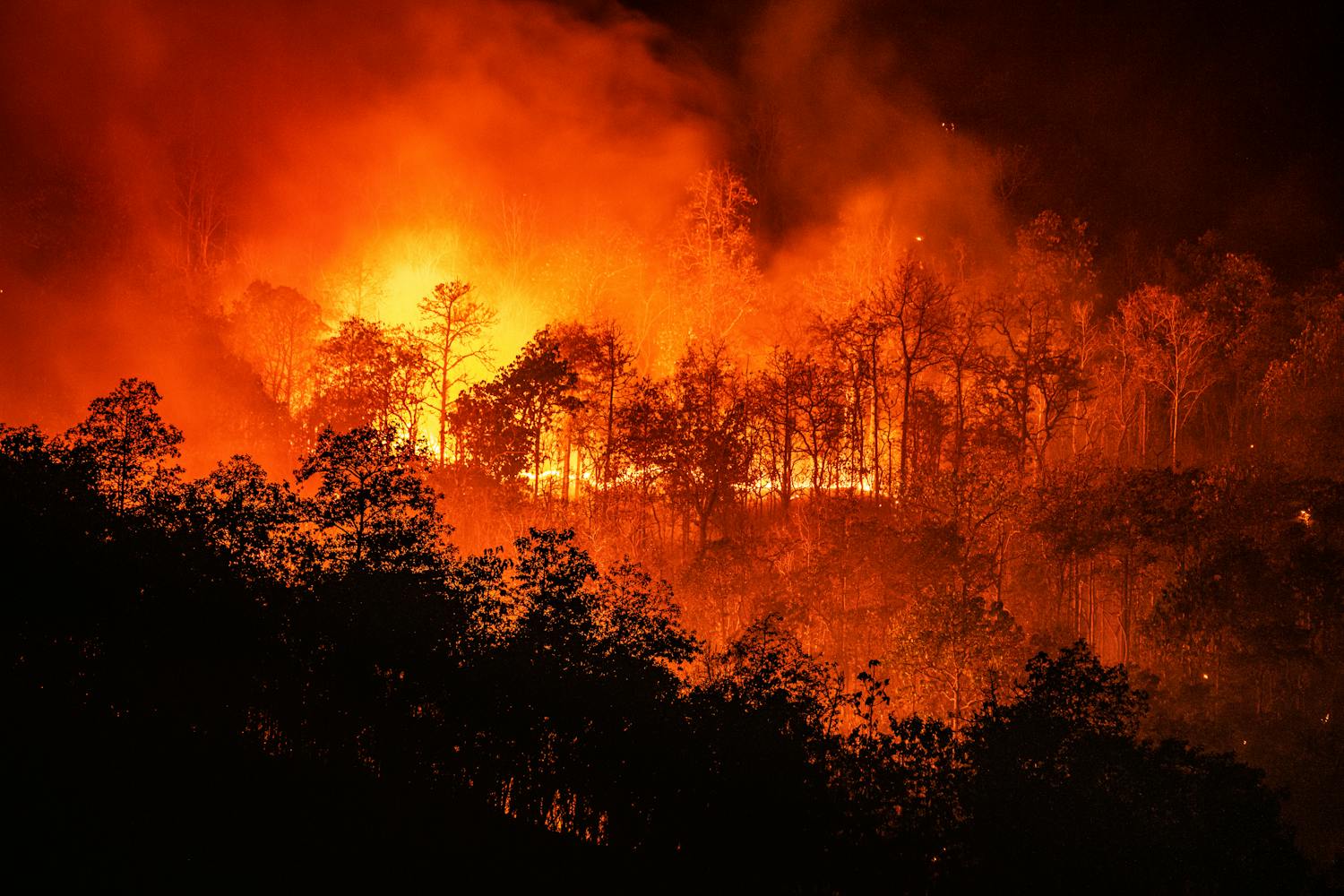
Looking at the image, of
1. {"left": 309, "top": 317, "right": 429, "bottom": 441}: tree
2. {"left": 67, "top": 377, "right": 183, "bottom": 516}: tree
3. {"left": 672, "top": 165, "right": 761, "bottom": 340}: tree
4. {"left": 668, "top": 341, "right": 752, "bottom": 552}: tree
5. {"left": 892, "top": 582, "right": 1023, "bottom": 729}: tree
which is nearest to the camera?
{"left": 67, "top": 377, "right": 183, "bottom": 516}: tree

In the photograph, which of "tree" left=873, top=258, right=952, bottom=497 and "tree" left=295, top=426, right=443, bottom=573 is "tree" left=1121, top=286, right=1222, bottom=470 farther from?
"tree" left=295, top=426, right=443, bottom=573

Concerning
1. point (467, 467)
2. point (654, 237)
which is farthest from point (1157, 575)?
point (654, 237)

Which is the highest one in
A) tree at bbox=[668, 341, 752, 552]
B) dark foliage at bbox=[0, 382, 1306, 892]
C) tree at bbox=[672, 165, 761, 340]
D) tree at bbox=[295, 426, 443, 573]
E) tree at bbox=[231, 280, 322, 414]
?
tree at bbox=[672, 165, 761, 340]

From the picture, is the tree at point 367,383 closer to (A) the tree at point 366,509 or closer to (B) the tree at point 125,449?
(B) the tree at point 125,449

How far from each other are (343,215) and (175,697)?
63966 millimetres

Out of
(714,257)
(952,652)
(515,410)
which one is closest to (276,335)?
(515,410)

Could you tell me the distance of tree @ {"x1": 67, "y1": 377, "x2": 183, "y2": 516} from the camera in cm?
1636

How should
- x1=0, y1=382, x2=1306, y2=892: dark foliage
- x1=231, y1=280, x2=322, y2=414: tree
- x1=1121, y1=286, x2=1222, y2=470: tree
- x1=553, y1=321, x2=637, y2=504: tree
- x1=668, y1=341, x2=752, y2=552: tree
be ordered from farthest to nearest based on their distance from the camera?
x1=1121, y1=286, x2=1222, y2=470: tree
x1=231, y1=280, x2=322, y2=414: tree
x1=553, y1=321, x2=637, y2=504: tree
x1=668, y1=341, x2=752, y2=552: tree
x1=0, y1=382, x2=1306, y2=892: dark foliage

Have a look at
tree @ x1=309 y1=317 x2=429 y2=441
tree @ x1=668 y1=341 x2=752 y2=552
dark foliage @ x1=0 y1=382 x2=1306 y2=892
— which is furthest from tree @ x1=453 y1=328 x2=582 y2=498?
dark foliage @ x1=0 y1=382 x2=1306 y2=892

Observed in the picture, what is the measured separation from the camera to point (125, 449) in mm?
16828

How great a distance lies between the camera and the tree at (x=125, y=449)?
1636cm

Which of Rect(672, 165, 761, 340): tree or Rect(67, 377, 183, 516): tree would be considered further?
Rect(672, 165, 761, 340): tree

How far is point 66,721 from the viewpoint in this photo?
11.6m

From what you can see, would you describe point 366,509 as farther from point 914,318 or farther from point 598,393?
point 914,318
